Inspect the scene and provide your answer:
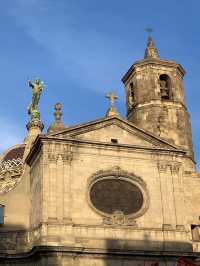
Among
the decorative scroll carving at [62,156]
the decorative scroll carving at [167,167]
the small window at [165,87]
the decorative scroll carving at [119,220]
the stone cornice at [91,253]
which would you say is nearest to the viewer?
the stone cornice at [91,253]

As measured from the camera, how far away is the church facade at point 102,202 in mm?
26297

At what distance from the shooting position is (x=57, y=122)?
29.5 m

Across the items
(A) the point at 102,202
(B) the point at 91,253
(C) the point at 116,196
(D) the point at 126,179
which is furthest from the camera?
(D) the point at 126,179

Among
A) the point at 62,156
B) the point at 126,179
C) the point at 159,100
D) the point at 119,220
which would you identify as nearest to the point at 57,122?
the point at 62,156

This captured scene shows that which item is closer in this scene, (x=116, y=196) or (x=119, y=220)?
(x=119, y=220)

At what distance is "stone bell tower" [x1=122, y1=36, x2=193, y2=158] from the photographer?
113ft

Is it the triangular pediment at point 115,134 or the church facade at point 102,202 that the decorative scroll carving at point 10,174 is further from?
the triangular pediment at point 115,134

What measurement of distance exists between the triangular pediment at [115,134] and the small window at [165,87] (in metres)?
6.04

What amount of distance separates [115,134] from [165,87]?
7.84 m

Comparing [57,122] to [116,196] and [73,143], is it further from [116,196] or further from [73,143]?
[116,196]

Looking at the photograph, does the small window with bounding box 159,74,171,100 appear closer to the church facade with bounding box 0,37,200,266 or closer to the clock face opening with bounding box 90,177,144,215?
the church facade with bounding box 0,37,200,266

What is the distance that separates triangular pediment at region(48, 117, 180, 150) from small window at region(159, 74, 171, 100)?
6.04m

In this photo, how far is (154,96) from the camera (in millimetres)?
35031

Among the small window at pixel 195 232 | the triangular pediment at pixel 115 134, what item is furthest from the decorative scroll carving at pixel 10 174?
the small window at pixel 195 232
